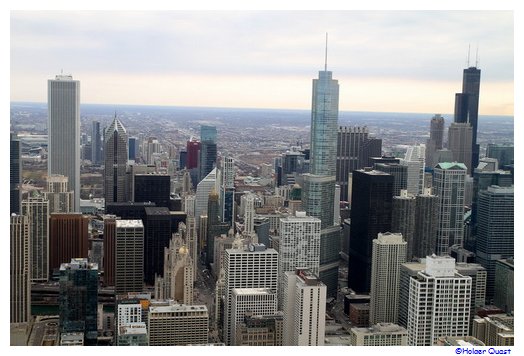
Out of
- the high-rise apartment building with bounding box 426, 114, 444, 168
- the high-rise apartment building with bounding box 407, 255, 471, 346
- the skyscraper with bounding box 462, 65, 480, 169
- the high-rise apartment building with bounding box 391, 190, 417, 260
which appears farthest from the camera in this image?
the high-rise apartment building with bounding box 391, 190, 417, 260

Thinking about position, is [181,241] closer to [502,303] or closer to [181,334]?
[181,334]

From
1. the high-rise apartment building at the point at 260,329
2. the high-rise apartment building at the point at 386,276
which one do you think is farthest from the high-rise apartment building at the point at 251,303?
the high-rise apartment building at the point at 386,276

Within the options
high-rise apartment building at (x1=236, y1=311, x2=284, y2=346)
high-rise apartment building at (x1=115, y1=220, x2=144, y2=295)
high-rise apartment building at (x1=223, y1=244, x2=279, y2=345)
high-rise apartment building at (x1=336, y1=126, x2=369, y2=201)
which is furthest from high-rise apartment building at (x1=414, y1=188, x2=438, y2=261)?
high-rise apartment building at (x1=115, y1=220, x2=144, y2=295)

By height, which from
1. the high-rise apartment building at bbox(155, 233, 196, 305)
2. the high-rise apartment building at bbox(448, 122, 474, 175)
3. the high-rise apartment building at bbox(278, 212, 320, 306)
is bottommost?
the high-rise apartment building at bbox(155, 233, 196, 305)

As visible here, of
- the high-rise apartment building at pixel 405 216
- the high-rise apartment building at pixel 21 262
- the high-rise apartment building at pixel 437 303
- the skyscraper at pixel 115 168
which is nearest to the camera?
the high-rise apartment building at pixel 437 303

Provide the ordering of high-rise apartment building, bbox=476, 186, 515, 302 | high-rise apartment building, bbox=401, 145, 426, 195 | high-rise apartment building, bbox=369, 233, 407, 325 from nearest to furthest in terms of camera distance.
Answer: high-rise apartment building, bbox=369, 233, 407, 325, high-rise apartment building, bbox=476, 186, 515, 302, high-rise apartment building, bbox=401, 145, 426, 195

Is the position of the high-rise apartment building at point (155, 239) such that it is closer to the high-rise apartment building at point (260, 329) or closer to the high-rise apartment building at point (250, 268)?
the high-rise apartment building at point (250, 268)

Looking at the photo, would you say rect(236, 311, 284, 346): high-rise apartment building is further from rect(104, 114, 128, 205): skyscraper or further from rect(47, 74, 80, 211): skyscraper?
rect(104, 114, 128, 205): skyscraper
